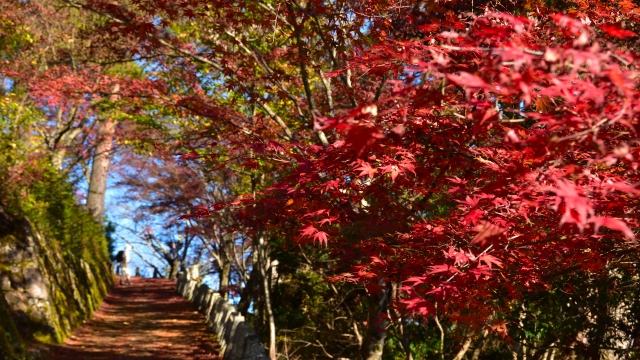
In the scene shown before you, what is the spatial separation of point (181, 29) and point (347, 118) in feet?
39.5

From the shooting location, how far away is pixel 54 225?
14.9 metres

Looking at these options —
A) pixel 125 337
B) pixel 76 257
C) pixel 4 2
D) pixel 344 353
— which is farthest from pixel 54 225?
pixel 344 353

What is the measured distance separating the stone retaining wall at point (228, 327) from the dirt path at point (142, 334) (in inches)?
12.0

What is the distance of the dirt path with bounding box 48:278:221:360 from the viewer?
10555 millimetres

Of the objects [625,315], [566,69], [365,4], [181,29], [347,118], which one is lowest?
[625,315]

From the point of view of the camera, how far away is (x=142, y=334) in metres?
12.8

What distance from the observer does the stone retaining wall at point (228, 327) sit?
7901 millimetres

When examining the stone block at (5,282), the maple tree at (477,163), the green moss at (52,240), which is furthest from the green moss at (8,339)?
the maple tree at (477,163)

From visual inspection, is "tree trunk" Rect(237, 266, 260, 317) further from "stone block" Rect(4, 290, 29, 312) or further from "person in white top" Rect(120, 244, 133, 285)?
"person in white top" Rect(120, 244, 133, 285)

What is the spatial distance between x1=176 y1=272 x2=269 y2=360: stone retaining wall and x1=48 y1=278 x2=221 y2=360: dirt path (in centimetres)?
31

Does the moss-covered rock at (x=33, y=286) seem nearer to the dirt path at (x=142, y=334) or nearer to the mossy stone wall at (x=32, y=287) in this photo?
the mossy stone wall at (x=32, y=287)

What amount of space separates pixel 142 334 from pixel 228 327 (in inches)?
132

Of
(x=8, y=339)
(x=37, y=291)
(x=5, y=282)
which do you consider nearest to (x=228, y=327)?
(x=37, y=291)

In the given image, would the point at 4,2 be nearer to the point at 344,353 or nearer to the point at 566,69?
the point at 344,353
